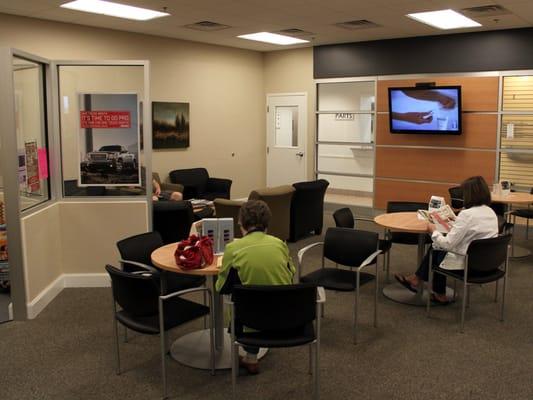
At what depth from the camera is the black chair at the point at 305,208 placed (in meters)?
7.07

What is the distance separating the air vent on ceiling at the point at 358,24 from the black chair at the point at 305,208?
2217 mm

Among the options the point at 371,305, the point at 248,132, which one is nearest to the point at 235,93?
the point at 248,132

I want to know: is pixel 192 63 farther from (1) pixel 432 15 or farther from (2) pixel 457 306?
(2) pixel 457 306

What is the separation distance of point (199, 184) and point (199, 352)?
5504mm

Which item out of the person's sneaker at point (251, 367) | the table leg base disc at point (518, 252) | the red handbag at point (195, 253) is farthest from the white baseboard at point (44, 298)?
the table leg base disc at point (518, 252)

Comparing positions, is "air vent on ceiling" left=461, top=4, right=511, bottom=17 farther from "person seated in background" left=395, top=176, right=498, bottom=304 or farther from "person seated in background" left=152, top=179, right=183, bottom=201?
"person seated in background" left=152, top=179, right=183, bottom=201

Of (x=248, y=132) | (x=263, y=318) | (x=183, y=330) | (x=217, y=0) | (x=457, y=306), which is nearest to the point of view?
(x=263, y=318)

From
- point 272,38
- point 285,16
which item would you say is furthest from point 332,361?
point 272,38

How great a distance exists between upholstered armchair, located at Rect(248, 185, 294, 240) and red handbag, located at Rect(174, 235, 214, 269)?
283 cm

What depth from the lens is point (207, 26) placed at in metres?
7.85

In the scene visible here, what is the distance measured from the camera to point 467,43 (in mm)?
8125

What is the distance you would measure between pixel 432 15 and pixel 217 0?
2817mm

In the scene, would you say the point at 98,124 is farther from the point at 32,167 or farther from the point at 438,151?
the point at 438,151

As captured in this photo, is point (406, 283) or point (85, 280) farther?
point (85, 280)
